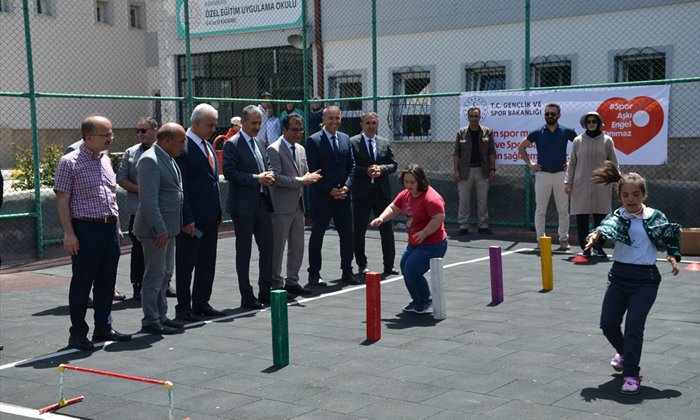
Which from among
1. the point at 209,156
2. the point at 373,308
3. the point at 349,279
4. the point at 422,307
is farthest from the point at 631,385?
the point at 349,279

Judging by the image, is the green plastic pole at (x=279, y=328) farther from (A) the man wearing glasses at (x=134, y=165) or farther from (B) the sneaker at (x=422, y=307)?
(A) the man wearing glasses at (x=134, y=165)

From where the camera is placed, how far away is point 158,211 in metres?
7.91

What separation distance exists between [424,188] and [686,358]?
2949 mm

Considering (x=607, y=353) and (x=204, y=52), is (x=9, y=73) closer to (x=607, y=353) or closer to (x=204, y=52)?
(x=204, y=52)

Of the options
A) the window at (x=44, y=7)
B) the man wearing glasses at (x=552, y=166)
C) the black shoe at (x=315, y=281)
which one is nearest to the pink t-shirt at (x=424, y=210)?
the black shoe at (x=315, y=281)

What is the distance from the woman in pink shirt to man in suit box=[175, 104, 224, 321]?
1.54 metres

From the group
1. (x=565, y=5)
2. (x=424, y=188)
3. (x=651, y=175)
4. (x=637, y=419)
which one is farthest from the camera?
(x=565, y=5)

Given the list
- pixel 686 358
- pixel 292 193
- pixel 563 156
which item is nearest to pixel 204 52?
pixel 563 156

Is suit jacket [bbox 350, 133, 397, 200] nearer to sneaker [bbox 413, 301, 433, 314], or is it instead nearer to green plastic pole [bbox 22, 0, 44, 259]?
sneaker [bbox 413, 301, 433, 314]

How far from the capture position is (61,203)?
749 centimetres

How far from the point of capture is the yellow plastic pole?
32.3ft

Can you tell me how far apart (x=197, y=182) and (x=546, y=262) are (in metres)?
3.78

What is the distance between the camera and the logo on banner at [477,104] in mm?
15172

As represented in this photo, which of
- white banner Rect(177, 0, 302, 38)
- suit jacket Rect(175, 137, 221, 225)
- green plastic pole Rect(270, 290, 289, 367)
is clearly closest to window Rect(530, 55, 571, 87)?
white banner Rect(177, 0, 302, 38)
